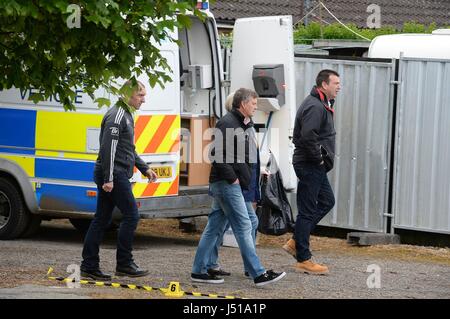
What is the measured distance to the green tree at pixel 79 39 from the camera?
7.59 m

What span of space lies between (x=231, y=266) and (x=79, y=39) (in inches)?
165

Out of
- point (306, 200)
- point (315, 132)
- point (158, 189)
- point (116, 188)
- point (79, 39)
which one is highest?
point (79, 39)

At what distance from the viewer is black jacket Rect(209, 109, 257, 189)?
9906 millimetres

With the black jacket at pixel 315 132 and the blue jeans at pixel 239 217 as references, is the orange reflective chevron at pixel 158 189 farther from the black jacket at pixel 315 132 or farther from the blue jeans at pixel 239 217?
the blue jeans at pixel 239 217

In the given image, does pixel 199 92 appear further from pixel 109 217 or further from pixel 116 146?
pixel 109 217

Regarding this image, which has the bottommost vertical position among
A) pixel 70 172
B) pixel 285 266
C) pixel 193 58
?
pixel 285 266

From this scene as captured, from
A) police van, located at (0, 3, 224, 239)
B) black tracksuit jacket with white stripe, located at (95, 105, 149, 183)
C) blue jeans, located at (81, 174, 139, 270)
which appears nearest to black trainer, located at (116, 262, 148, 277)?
blue jeans, located at (81, 174, 139, 270)

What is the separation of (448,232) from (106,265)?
4264 mm

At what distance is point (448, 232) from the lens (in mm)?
13258

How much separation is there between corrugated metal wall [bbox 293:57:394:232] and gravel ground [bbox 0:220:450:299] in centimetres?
46

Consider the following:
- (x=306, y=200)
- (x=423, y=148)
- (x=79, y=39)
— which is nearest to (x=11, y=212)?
(x=306, y=200)

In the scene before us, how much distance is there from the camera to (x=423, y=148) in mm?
13438
